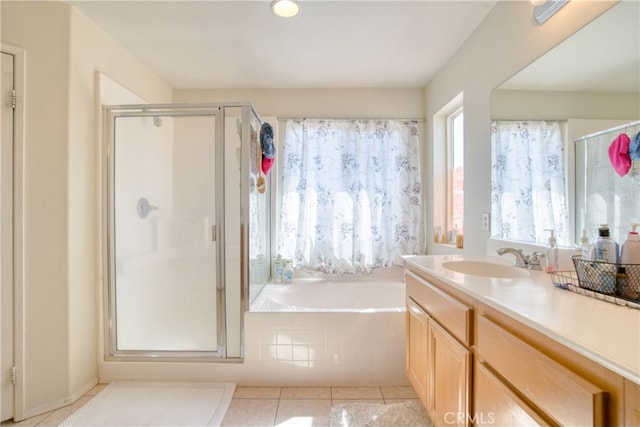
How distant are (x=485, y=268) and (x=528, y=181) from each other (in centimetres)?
52

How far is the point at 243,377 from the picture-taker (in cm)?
193

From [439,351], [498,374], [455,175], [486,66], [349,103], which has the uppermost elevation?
[349,103]

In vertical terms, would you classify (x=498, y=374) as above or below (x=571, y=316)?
below

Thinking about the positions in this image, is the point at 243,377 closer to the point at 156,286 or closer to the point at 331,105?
the point at 156,286

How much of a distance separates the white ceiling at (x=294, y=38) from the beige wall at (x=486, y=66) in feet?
0.42

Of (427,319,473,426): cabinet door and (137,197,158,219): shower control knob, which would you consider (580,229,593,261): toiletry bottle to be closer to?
(427,319,473,426): cabinet door

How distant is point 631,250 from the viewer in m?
0.93

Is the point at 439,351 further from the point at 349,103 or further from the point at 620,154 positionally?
the point at 349,103

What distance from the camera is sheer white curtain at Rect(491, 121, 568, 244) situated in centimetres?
135

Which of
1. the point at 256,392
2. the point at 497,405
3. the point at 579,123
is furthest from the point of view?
the point at 256,392

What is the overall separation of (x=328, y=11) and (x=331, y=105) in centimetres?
107

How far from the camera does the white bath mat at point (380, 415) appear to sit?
5.15 ft

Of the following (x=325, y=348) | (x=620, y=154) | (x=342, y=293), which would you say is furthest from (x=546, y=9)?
(x=342, y=293)
